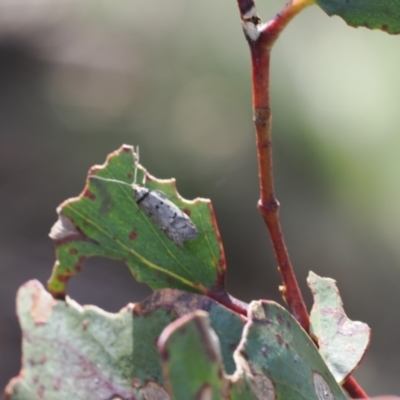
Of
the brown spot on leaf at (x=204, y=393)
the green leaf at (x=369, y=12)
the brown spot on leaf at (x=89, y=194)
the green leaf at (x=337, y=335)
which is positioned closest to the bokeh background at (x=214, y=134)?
the green leaf at (x=337, y=335)

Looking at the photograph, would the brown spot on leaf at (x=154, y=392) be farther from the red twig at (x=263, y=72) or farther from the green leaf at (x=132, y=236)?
the red twig at (x=263, y=72)

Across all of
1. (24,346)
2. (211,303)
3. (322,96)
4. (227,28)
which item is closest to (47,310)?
(24,346)

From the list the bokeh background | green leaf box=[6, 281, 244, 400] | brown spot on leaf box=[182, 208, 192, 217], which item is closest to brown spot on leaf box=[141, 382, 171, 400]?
green leaf box=[6, 281, 244, 400]

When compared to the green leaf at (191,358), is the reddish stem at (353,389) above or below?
below

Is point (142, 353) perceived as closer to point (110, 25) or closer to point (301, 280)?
point (301, 280)

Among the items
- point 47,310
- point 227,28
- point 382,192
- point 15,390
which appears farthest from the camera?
point 227,28

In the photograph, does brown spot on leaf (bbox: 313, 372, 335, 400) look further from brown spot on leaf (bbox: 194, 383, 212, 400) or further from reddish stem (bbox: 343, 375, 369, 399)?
brown spot on leaf (bbox: 194, 383, 212, 400)

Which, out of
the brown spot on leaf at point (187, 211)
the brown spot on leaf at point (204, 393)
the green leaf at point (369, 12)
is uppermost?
the green leaf at point (369, 12)

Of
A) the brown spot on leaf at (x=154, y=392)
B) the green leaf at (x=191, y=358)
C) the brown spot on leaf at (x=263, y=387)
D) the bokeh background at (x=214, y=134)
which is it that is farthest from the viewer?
the bokeh background at (x=214, y=134)

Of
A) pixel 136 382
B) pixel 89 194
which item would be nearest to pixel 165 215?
pixel 89 194
